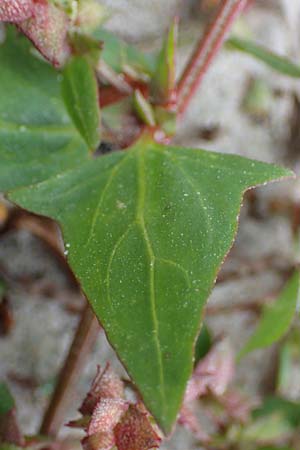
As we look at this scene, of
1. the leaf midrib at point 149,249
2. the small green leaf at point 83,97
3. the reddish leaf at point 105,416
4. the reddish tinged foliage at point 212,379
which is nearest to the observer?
the leaf midrib at point 149,249

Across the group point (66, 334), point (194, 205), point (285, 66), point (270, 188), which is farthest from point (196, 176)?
point (270, 188)

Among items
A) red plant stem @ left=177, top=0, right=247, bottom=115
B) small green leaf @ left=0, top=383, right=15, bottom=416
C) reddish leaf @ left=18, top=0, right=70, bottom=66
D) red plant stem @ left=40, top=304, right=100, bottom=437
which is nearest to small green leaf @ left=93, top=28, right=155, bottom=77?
red plant stem @ left=177, top=0, right=247, bottom=115

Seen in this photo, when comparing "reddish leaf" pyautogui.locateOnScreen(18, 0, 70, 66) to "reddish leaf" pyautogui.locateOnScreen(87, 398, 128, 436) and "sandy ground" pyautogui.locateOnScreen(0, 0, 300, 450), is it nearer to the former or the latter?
"reddish leaf" pyautogui.locateOnScreen(87, 398, 128, 436)

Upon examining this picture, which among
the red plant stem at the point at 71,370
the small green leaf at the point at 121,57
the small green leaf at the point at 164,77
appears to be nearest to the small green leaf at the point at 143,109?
the small green leaf at the point at 164,77

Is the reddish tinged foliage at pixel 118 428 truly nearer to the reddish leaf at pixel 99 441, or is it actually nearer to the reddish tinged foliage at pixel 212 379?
the reddish leaf at pixel 99 441

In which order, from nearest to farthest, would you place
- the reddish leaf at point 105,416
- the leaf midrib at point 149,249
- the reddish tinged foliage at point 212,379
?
the leaf midrib at point 149,249, the reddish leaf at point 105,416, the reddish tinged foliage at point 212,379

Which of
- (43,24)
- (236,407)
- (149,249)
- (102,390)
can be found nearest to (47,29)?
(43,24)
